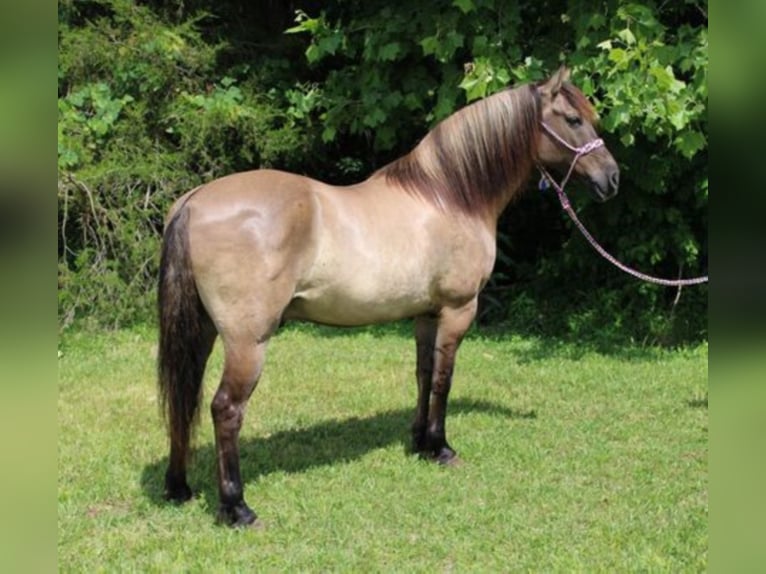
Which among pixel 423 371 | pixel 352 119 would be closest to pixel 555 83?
pixel 423 371

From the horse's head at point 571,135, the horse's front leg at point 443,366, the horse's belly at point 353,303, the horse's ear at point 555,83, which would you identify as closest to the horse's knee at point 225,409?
the horse's belly at point 353,303

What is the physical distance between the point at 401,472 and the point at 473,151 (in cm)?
184

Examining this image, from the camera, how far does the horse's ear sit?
4230 mm

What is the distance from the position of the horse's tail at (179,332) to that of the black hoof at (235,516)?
0.39 m

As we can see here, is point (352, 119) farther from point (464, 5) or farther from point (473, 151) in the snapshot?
point (473, 151)

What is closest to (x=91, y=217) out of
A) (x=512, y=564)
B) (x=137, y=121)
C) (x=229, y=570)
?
(x=137, y=121)

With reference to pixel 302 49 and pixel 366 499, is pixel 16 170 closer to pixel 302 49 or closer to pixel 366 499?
pixel 366 499

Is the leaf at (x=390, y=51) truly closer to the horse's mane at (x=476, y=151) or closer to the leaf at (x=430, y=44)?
the leaf at (x=430, y=44)

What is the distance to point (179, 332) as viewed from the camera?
11.3 feet

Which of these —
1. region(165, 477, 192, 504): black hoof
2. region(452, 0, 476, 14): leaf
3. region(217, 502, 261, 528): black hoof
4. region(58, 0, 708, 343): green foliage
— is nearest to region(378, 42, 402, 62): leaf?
region(58, 0, 708, 343): green foliage

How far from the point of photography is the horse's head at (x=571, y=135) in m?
4.28

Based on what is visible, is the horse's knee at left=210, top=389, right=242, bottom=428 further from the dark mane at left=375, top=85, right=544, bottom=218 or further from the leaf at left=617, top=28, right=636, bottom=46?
the leaf at left=617, top=28, right=636, bottom=46

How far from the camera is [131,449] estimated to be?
4535mm

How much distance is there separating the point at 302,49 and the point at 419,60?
1.99m
